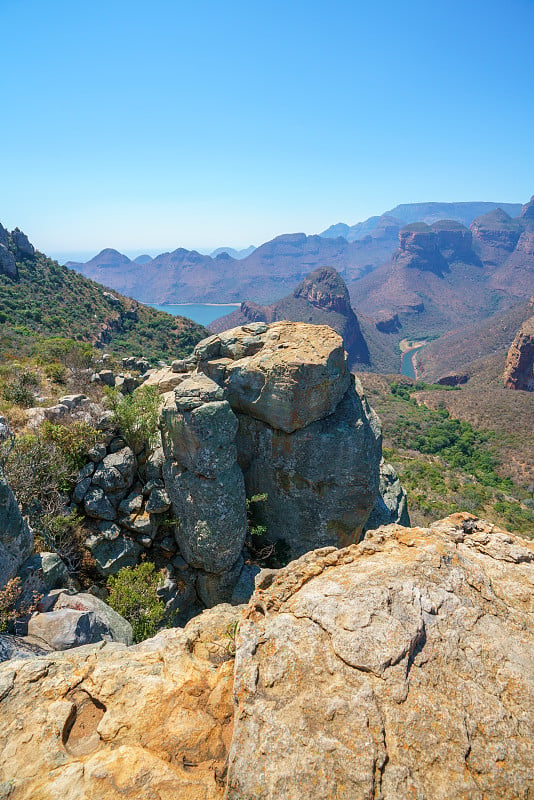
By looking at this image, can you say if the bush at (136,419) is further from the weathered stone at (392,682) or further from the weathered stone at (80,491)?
the weathered stone at (392,682)

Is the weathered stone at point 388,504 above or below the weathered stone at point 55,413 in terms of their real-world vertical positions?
below

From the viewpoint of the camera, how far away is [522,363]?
92.9 metres

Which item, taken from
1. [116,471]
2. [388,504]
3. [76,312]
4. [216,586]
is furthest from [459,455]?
[76,312]

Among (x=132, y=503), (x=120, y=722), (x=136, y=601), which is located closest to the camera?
(x=120, y=722)

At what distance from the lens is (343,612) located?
20.0ft

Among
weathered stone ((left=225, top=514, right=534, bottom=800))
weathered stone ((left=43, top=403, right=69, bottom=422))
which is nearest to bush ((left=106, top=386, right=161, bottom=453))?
weathered stone ((left=43, top=403, right=69, bottom=422))

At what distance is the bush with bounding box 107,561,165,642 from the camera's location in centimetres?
1105

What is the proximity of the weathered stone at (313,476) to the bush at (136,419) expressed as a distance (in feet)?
11.8

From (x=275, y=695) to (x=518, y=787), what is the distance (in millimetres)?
2893

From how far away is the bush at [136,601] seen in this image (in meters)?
11.0

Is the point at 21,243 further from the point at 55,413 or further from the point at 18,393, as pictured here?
the point at 55,413

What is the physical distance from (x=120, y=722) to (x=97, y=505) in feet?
28.5

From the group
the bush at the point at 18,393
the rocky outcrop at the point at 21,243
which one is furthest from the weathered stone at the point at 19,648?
the rocky outcrop at the point at 21,243

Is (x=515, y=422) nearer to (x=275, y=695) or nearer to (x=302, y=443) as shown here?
(x=302, y=443)
